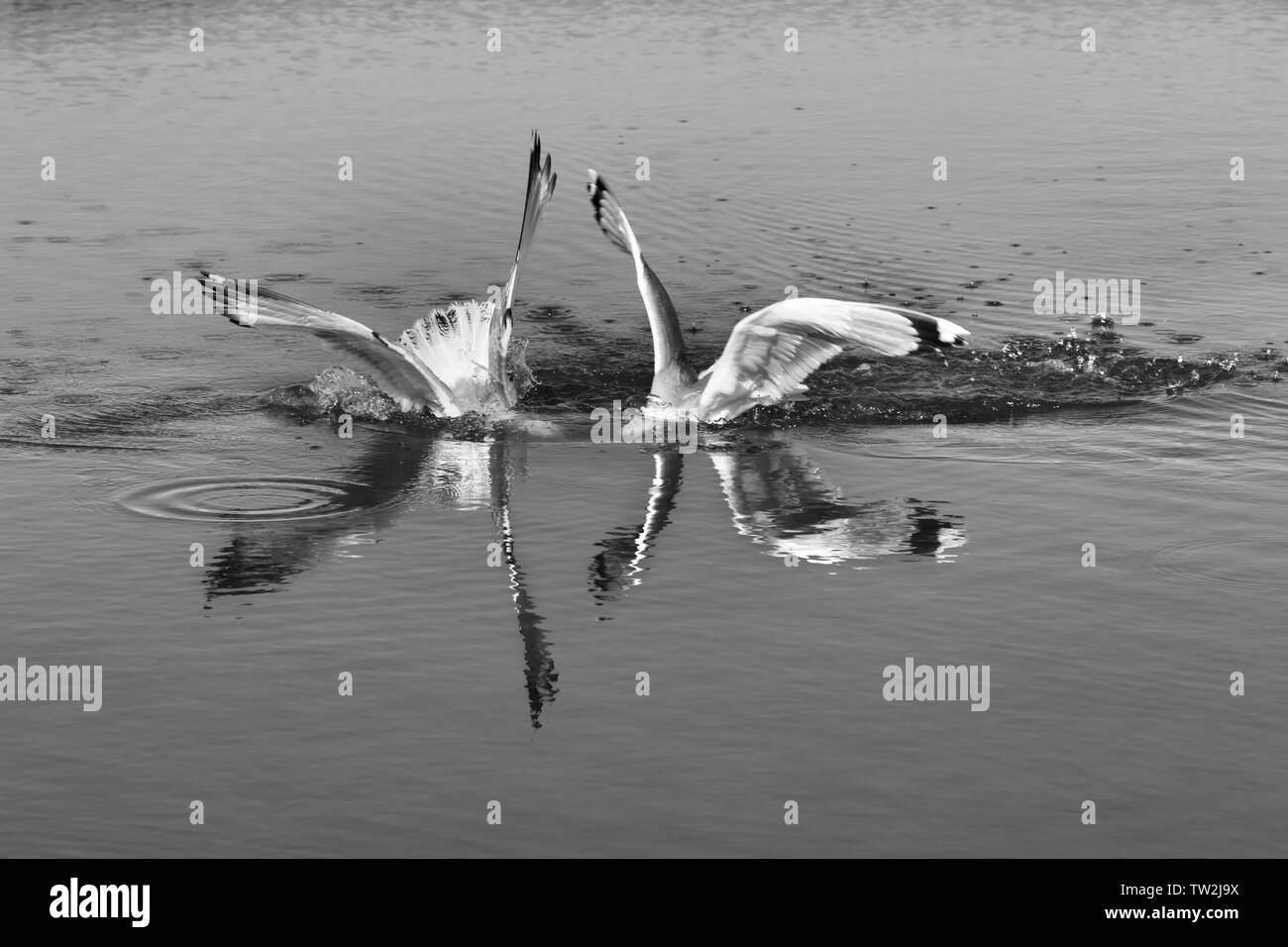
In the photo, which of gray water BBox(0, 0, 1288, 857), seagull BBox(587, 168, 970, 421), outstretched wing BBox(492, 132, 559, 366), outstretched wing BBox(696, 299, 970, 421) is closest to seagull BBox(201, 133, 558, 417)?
outstretched wing BBox(492, 132, 559, 366)

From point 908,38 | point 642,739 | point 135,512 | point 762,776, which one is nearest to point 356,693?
point 642,739

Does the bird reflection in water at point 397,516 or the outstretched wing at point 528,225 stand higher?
the outstretched wing at point 528,225

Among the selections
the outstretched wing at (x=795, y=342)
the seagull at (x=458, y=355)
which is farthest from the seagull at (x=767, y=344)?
the seagull at (x=458, y=355)

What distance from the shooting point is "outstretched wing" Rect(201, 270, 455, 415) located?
1559 cm

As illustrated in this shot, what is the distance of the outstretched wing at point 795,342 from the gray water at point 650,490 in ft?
1.37

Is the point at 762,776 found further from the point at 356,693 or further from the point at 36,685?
the point at 36,685

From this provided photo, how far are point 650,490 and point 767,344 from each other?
5.03ft

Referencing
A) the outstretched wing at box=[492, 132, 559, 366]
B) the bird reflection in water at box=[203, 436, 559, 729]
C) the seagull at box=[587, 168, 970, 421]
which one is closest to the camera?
the bird reflection in water at box=[203, 436, 559, 729]

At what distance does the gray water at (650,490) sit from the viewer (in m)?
10.2

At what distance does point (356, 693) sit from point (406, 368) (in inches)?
229

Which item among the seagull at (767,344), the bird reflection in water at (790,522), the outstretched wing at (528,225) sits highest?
the outstretched wing at (528,225)

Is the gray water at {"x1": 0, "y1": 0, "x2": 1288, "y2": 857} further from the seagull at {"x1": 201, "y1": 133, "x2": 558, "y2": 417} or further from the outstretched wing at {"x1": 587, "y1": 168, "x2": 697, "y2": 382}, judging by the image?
the outstretched wing at {"x1": 587, "y1": 168, "x2": 697, "y2": 382}

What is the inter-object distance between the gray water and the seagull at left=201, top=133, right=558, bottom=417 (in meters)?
0.48

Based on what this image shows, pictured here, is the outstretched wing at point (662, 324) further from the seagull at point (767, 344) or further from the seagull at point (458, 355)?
the seagull at point (458, 355)
